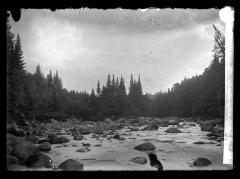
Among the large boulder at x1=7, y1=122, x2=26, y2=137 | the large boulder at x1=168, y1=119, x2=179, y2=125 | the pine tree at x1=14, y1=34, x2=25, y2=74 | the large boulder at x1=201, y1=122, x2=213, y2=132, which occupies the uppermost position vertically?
the pine tree at x1=14, y1=34, x2=25, y2=74

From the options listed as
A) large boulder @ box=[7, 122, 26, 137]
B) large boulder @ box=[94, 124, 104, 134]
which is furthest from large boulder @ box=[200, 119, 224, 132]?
large boulder @ box=[7, 122, 26, 137]

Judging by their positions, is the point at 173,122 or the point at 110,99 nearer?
the point at 110,99

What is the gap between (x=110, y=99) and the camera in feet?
49.6

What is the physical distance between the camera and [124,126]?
14172 mm

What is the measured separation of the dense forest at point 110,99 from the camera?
40.0 feet

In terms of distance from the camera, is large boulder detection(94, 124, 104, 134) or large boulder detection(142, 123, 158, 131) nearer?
large boulder detection(94, 124, 104, 134)

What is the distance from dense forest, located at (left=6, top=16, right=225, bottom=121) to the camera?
40.0 ft

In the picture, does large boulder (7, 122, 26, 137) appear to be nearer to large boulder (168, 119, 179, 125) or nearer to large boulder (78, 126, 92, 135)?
large boulder (78, 126, 92, 135)

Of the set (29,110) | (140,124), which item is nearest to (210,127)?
(140,124)
